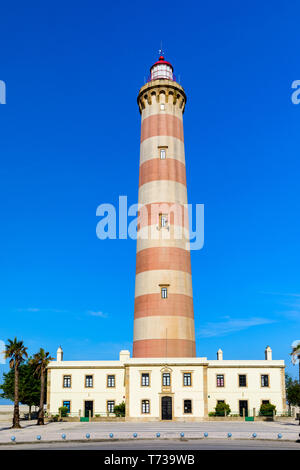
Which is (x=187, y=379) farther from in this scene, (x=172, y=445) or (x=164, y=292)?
(x=172, y=445)

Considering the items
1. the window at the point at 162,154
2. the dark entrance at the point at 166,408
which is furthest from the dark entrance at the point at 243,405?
the window at the point at 162,154

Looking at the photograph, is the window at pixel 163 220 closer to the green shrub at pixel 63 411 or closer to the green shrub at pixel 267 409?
the green shrub at pixel 267 409

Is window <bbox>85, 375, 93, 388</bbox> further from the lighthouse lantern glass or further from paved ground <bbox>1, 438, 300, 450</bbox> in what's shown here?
the lighthouse lantern glass

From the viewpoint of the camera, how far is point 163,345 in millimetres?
49344

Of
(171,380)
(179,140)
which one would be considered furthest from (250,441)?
(179,140)

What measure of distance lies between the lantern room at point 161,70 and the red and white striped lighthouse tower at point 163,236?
1572 mm

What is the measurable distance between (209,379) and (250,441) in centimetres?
2547

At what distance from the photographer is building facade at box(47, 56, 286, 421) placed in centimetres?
4844

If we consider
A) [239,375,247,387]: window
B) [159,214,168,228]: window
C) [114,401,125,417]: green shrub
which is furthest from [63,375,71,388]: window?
[159,214,168,228]: window

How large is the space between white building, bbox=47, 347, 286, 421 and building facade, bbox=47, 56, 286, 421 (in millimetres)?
96

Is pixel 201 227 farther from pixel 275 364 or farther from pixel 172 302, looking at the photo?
pixel 275 364

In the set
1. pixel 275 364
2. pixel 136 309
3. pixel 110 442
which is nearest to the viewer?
pixel 110 442

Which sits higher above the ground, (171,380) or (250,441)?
(171,380)

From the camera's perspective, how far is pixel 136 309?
170ft
